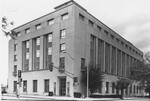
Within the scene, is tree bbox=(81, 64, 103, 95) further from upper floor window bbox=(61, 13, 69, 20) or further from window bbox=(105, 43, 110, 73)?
window bbox=(105, 43, 110, 73)

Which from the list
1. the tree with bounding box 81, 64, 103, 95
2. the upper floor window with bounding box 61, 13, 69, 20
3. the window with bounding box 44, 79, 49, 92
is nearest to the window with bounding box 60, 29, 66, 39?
the upper floor window with bounding box 61, 13, 69, 20

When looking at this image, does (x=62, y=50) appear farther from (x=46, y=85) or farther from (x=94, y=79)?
(x=94, y=79)

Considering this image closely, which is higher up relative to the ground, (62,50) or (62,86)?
(62,50)

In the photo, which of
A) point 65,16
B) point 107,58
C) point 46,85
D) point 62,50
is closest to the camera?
point 62,50

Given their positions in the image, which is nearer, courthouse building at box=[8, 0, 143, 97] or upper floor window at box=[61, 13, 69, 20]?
courthouse building at box=[8, 0, 143, 97]

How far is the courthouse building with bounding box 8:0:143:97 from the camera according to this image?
53.5 m

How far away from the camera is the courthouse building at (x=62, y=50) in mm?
53469

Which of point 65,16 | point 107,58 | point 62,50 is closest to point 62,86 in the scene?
point 62,50

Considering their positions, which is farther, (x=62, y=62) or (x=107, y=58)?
(x=107, y=58)

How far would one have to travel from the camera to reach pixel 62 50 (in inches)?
2201

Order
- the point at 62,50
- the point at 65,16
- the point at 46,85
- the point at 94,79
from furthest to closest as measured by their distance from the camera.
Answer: the point at 46,85, the point at 65,16, the point at 62,50, the point at 94,79

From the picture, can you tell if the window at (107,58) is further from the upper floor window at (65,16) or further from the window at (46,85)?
the upper floor window at (65,16)

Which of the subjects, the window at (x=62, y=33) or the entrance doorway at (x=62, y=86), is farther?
the window at (x=62, y=33)

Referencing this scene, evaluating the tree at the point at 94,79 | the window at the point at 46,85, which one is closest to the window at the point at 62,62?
the tree at the point at 94,79
